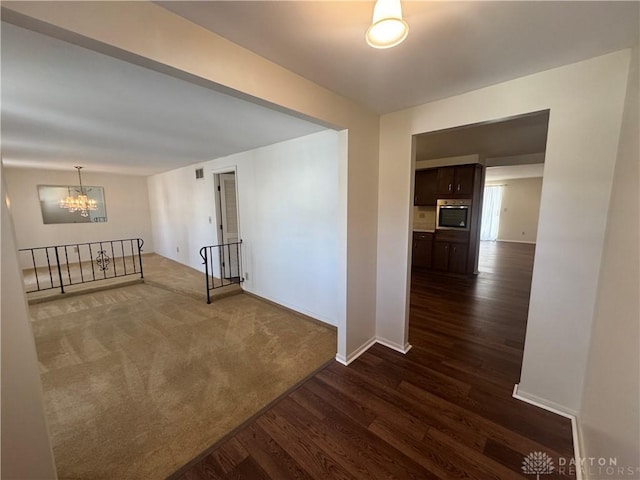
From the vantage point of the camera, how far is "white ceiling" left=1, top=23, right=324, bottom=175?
157 centimetres

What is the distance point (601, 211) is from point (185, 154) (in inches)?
201

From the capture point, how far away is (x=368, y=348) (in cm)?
271

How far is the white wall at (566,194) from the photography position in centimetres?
156

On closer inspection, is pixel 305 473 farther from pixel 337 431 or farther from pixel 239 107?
pixel 239 107

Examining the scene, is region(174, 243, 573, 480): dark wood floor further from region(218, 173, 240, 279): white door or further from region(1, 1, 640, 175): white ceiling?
region(218, 173, 240, 279): white door

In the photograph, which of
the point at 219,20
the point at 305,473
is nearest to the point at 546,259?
the point at 305,473

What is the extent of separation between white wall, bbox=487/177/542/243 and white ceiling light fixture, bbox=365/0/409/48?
11.1 m

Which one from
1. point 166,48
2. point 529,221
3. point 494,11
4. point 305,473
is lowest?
point 305,473

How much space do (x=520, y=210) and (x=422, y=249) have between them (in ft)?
22.2

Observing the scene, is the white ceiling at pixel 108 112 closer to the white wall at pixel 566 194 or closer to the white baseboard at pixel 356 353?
the white wall at pixel 566 194

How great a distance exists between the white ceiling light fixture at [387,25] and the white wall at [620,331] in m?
1.32

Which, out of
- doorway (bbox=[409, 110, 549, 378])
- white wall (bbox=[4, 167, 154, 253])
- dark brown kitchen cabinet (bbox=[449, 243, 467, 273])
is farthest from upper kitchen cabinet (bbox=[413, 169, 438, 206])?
white wall (bbox=[4, 167, 154, 253])

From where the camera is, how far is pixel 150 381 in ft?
7.36

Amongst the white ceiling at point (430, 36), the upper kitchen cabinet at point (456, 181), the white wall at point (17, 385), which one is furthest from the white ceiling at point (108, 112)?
the upper kitchen cabinet at point (456, 181)
